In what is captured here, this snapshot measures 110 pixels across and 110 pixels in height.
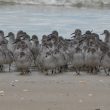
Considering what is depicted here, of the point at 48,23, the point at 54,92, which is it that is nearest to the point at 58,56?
the point at 54,92

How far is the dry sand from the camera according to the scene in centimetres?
870

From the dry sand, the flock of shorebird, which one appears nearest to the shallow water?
the flock of shorebird

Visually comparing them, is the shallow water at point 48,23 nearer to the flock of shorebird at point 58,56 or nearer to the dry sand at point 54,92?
the flock of shorebird at point 58,56

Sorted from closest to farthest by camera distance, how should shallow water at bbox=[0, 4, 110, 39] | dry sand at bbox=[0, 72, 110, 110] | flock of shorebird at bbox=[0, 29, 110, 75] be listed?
dry sand at bbox=[0, 72, 110, 110], flock of shorebird at bbox=[0, 29, 110, 75], shallow water at bbox=[0, 4, 110, 39]

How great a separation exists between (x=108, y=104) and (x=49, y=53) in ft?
10.1

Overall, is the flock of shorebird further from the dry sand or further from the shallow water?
the shallow water

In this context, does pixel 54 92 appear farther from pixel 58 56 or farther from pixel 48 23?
Result: pixel 48 23

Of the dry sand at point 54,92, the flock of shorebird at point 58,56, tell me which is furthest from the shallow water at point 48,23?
the dry sand at point 54,92

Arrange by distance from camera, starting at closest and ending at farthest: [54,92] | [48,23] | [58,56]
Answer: [54,92], [58,56], [48,23]

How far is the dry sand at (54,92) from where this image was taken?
28.6 feet

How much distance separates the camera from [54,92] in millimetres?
9594

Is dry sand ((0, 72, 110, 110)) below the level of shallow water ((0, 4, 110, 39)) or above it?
below

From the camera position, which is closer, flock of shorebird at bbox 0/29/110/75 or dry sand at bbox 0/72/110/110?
dry sand at bbox 0/72/110/110

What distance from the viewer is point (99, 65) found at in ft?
38.2
